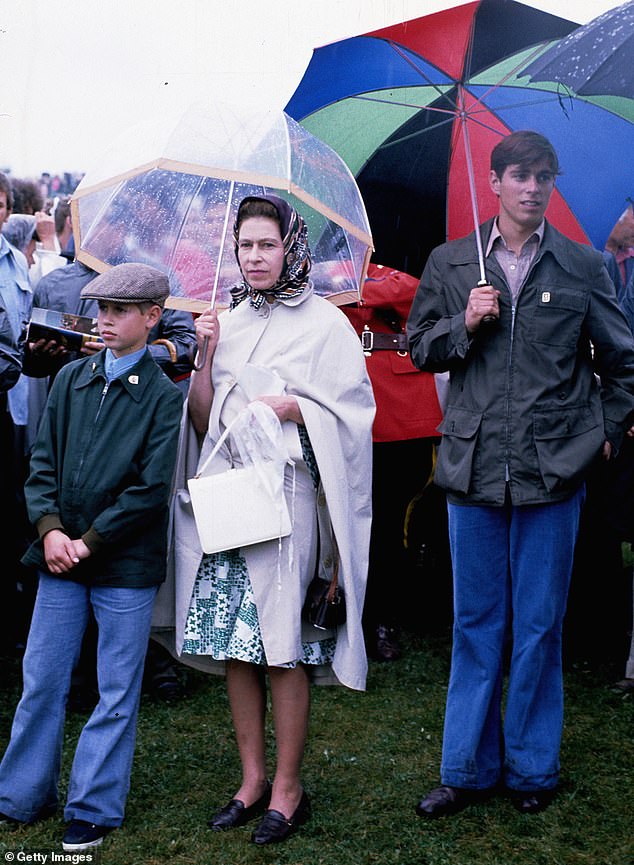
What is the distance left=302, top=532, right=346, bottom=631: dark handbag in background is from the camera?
3.46 m

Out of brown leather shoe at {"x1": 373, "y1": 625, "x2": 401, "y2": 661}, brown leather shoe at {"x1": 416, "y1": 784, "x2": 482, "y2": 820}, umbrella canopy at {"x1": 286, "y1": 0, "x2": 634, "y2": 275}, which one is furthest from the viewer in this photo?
brown leather shoe at {"x1": 373, "y1": 625, "x2": 401, "y2": 661}

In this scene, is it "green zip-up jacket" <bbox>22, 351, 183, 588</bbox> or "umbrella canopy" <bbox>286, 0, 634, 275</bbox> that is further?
"umbrella canopy" <bbox>286, 0, 634, 275</bbox>

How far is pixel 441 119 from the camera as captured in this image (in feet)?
14.1

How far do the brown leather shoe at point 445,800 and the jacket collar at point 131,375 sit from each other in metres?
1.66

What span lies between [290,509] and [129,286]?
85 cm

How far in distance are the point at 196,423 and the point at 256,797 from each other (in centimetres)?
124

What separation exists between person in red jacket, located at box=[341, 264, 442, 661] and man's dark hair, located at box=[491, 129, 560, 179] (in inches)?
65.3

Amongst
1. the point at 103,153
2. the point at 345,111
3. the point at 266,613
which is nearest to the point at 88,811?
the point at 266,613

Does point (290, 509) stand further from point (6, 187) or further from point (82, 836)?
point (6, 187)

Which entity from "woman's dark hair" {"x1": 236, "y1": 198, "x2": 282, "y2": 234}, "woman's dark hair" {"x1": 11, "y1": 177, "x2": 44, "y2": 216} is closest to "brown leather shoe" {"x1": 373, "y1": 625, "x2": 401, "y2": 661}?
"woman's dark hair" {"x1": 236, "y1": 198, "x2": 282, "y2": 234}

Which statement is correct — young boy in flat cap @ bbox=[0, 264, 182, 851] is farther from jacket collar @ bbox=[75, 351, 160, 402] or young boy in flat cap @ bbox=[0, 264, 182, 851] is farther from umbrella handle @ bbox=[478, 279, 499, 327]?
umbrella handle @ bbox=[478, 279, 499, 327]

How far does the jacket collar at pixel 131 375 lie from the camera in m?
3.41

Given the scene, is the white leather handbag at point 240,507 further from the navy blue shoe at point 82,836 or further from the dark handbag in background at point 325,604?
the navy blue shoe at point 82,836

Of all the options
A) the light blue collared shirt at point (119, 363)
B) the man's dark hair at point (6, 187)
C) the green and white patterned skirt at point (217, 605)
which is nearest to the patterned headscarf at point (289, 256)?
the light blue collared shirt at point (119, 363)
